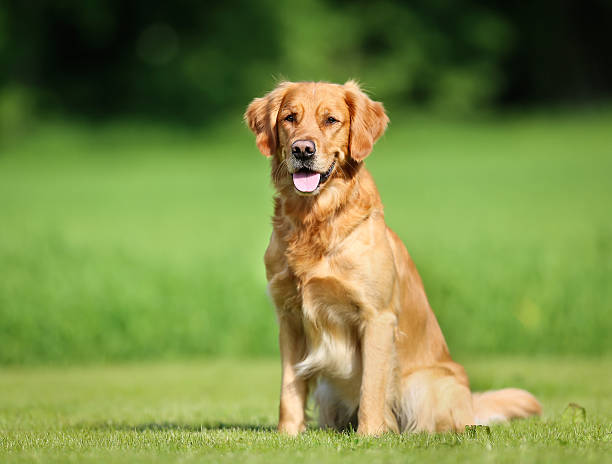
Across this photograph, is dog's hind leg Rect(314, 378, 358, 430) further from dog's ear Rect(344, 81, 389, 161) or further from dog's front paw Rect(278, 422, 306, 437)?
dog's ear Rect(344, 81, 389, 161)

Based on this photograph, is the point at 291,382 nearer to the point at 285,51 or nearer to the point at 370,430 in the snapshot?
the point at 370,430

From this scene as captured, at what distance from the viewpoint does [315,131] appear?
15.9 feet

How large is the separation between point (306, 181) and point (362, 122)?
0.51 metres

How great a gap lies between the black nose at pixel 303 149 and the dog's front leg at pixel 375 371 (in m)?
0.97

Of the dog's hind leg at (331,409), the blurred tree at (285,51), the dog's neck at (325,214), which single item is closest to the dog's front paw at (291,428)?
the dog's hind leg at (331,409)

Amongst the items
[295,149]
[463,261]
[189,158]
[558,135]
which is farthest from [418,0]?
[295,149]

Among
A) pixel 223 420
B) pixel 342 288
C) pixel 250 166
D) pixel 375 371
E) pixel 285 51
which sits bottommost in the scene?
pixel 223 420

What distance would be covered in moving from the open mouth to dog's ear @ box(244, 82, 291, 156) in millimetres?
308

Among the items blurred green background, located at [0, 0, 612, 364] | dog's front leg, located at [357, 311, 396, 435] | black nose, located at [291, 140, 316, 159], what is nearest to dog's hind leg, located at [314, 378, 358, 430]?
dog's front leg, located at [357, 311, 396, 435]

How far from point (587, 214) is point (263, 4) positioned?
53.3 feet

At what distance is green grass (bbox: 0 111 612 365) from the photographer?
946 centimetres

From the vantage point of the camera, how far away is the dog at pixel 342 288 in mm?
A: 4746

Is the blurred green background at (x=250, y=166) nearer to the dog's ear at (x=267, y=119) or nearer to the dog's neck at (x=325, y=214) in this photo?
the dog's ear at (x=267, y=119)

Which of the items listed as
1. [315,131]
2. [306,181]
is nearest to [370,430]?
[306,181]
